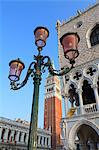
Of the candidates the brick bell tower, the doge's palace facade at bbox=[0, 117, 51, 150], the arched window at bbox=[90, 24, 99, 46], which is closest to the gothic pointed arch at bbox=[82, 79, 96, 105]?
the arched window at bbox=[90, 24, 99, 46]

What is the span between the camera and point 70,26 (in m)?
13.8

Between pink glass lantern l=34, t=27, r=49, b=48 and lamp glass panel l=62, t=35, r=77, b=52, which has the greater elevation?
pink glass lantern l=34, t=27, r=49, b=48

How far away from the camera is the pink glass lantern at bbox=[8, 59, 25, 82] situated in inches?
192

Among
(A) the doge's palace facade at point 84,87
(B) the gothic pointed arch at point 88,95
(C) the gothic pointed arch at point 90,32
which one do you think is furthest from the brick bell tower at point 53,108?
(C) the gothic pointed arch at point 90,32

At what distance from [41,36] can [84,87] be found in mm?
8011

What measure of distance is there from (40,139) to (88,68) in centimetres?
2752

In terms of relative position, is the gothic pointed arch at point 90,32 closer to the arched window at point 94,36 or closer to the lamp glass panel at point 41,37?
the arched window at point 94,36

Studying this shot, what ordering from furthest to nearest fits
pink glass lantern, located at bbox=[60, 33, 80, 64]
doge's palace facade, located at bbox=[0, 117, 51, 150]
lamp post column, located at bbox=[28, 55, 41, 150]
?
doge's palace facade, located at bbox=[0, 117, 51, 150], pink glass lantern, located at bbox=[60, 33, 80, 64], lamp post column, located at bbox=[28, 55, 41, 150]

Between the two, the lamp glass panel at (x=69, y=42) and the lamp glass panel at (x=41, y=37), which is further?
the lamp glass panel at (x=41, y=37)

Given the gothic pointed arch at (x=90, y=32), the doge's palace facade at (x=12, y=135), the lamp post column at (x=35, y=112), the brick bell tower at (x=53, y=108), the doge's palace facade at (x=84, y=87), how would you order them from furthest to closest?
the brick bell tower at (x=53, y=108) → the doge's palace facade at (x=12, y=135) → the gothic pointed arch at (x=90, y=32) → the doge's palace facade at (x=84, y=87) → the lamp post column at (x=35, y=112)

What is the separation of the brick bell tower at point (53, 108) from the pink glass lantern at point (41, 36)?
139 feet

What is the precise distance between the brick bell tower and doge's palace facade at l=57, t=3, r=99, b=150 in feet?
111

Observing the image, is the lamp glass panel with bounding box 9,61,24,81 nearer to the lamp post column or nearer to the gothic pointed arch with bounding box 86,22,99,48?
the lamp post column

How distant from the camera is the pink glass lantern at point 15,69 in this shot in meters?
4.88
